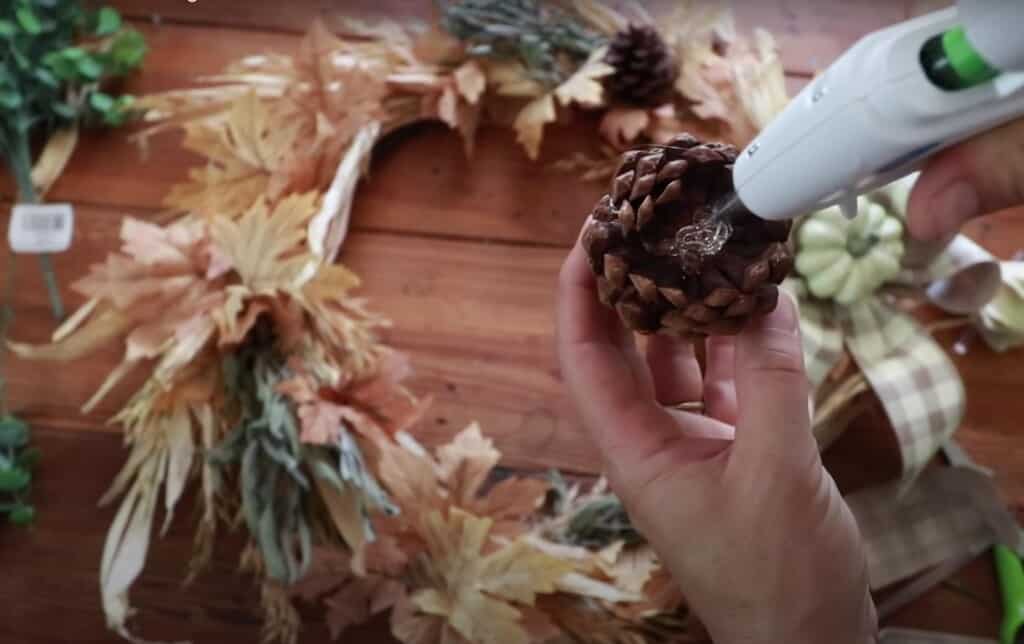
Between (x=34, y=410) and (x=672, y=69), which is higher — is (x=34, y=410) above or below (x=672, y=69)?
below

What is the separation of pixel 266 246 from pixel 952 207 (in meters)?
0.54

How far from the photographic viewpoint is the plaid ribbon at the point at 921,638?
0.78m

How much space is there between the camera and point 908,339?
0.80 metres

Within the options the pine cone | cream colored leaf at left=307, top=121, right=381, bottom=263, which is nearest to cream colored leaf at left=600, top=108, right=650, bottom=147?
the pine cone

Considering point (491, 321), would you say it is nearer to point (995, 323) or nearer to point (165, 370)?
point (165, 370)

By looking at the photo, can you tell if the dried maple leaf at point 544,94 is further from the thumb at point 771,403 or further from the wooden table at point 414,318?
the thumb at point 771,403

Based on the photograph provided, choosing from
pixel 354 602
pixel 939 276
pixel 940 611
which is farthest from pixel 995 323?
pixel 354 602

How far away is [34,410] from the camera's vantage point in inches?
34.3

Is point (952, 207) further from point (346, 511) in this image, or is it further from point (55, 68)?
point (55, 68)

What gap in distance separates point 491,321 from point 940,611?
1.60ft

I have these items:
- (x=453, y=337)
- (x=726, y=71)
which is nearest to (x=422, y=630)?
(x=453, y=337)

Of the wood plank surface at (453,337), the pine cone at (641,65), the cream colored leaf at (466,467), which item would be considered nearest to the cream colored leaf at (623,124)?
the pine cone at (641,65)

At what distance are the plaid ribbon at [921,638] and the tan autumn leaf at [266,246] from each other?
59 centimetres

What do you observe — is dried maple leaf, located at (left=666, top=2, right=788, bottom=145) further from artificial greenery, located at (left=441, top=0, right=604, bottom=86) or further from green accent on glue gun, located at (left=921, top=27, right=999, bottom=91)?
green accent on glue gun, located at (left=921, top=27, right=999, bottom=91)
